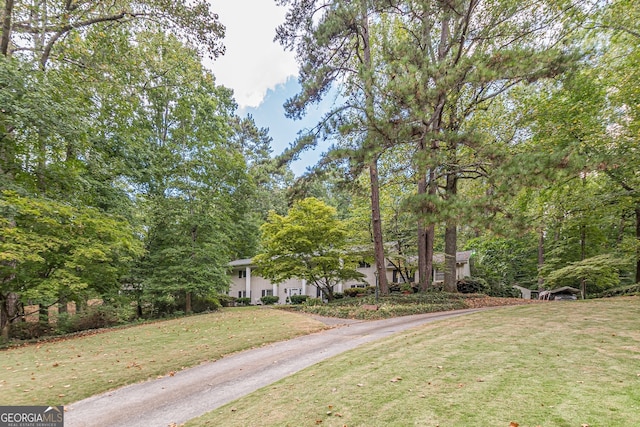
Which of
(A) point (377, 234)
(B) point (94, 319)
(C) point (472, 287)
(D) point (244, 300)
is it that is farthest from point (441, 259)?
(B) point (94, 319)

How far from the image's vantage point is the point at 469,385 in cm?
434

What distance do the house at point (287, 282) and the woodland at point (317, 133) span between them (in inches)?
256

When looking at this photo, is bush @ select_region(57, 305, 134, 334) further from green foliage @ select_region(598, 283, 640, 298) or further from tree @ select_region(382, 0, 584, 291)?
green foliage @ select_region(598, 283, 640, 298)

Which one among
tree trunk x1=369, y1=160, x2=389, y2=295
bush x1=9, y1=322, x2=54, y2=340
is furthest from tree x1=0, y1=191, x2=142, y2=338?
tree trunk x1=369, y1=160, x2=389, y2=295

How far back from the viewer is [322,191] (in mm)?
45000

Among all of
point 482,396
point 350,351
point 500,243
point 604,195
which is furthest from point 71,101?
point 500,243

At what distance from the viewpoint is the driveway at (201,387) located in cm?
450

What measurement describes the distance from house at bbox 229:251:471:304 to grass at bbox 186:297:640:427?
694 inches

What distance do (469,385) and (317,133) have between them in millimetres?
9853

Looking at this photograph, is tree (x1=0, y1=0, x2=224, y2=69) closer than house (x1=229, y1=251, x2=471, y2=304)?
Yes

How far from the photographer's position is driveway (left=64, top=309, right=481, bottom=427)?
4.50m

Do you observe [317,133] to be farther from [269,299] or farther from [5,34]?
[269,299]

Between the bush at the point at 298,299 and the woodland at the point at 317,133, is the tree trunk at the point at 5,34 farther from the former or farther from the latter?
the bush at the point at 298,299

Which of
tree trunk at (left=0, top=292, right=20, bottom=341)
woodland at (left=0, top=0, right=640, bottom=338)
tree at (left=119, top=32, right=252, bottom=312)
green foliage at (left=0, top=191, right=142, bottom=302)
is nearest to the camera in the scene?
woodland at (left=0, top=0, right=640, bottom=338)
